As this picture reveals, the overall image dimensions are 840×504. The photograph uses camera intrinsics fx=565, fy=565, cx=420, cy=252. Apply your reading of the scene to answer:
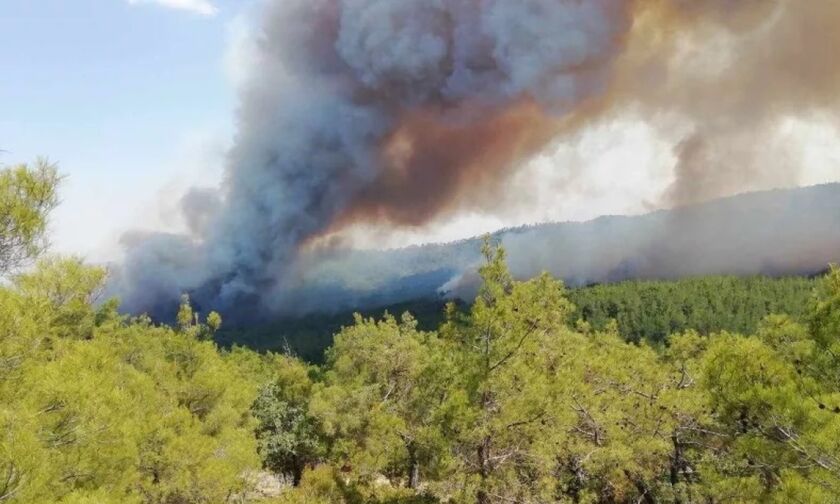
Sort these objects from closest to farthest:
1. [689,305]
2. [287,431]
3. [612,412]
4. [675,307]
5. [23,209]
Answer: [23,209] → [612,412] → [287,431] → [675,307] → [689,305]

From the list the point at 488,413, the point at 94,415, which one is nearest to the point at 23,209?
the point at 94,415

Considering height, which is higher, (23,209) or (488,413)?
(23,209)

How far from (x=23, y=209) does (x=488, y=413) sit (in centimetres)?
1134

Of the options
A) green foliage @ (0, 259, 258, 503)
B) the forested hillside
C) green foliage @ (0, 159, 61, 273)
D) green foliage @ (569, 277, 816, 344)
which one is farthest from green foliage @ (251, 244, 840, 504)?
green foliage @ (569, 277, 816, 344)

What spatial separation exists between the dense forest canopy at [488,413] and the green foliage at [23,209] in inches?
1.5

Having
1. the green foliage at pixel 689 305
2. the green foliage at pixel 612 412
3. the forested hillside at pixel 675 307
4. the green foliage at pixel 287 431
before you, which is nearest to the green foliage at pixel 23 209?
the green foliage at pixel 612 412

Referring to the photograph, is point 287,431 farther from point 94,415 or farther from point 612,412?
point 94,415

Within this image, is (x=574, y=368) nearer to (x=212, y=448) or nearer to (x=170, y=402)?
(x=212, y=448)

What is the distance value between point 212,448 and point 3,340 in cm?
1308

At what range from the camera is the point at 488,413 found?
14.9 m

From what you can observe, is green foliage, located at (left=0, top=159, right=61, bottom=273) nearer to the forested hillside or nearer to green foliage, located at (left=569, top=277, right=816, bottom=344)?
the forested hillside

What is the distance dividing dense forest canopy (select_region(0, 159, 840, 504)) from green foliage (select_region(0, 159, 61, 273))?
38 millimetres

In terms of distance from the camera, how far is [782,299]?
149m

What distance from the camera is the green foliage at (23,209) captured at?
10.3 m
